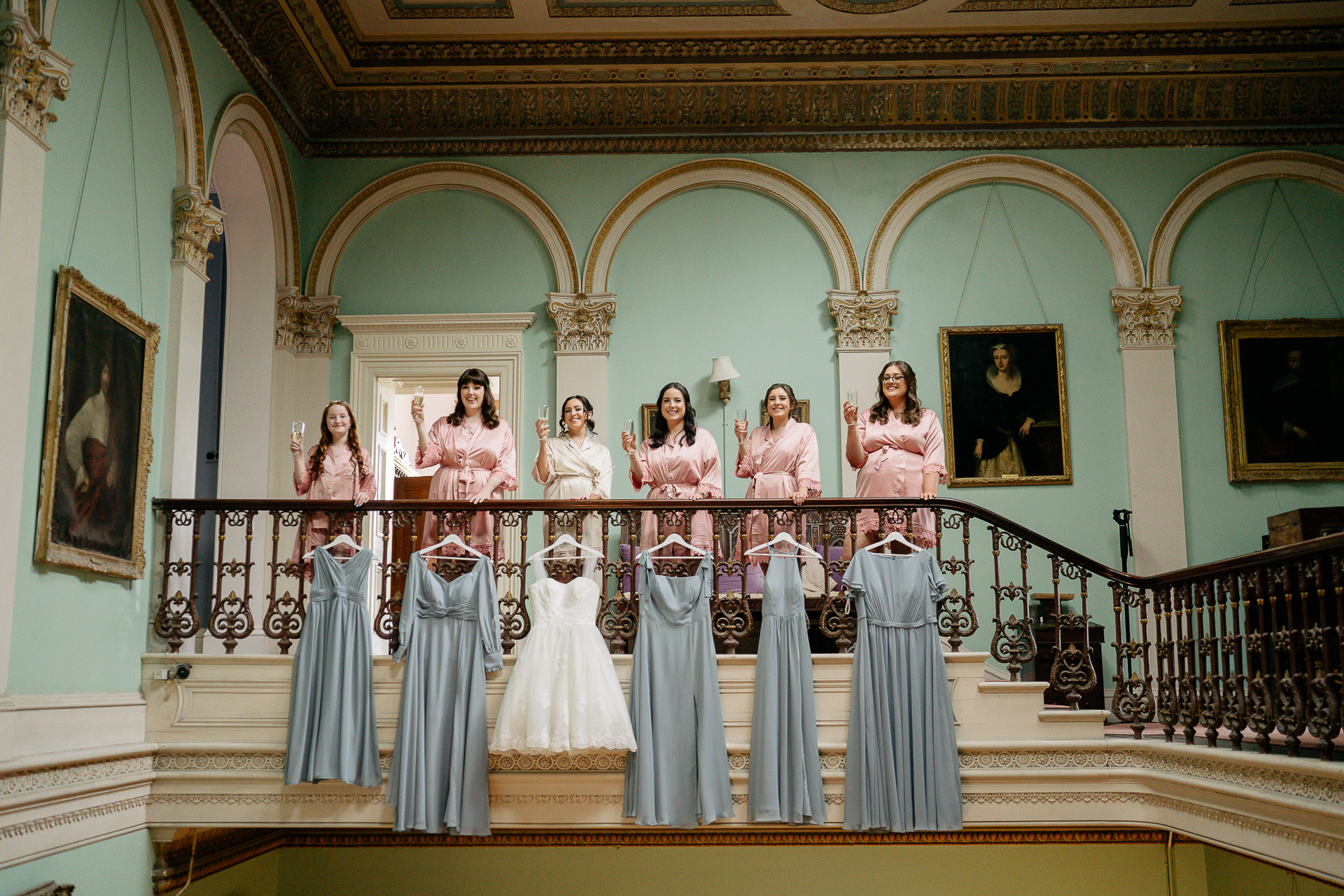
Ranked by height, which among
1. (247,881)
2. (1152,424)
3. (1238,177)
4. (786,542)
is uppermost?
(1238,177)

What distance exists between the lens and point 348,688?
6.48m

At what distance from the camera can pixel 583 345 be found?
32.2 ft

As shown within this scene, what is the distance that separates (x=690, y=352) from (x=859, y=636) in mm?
3847

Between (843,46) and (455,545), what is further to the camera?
(843,46)

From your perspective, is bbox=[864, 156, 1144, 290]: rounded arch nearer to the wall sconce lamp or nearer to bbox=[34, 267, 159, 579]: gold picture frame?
the wall sconce lamp

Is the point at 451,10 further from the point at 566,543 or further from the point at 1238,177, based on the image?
the point at 1238,177

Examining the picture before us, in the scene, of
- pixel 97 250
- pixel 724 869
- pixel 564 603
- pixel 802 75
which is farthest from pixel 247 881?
pixel 802 75

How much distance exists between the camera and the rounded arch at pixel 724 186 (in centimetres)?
A: 995

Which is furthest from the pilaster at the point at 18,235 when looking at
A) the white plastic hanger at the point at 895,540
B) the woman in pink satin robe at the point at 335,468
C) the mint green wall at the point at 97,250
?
the white plastic hanger at the point at 895,540

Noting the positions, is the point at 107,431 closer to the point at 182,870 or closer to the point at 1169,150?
the point at 182,870

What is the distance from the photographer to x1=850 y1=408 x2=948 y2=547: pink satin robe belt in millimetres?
7402

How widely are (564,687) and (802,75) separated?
19.0ft

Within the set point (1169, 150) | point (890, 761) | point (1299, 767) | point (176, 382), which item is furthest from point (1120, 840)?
point (176, 382)

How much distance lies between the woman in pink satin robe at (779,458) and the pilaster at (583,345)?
2.34 m
